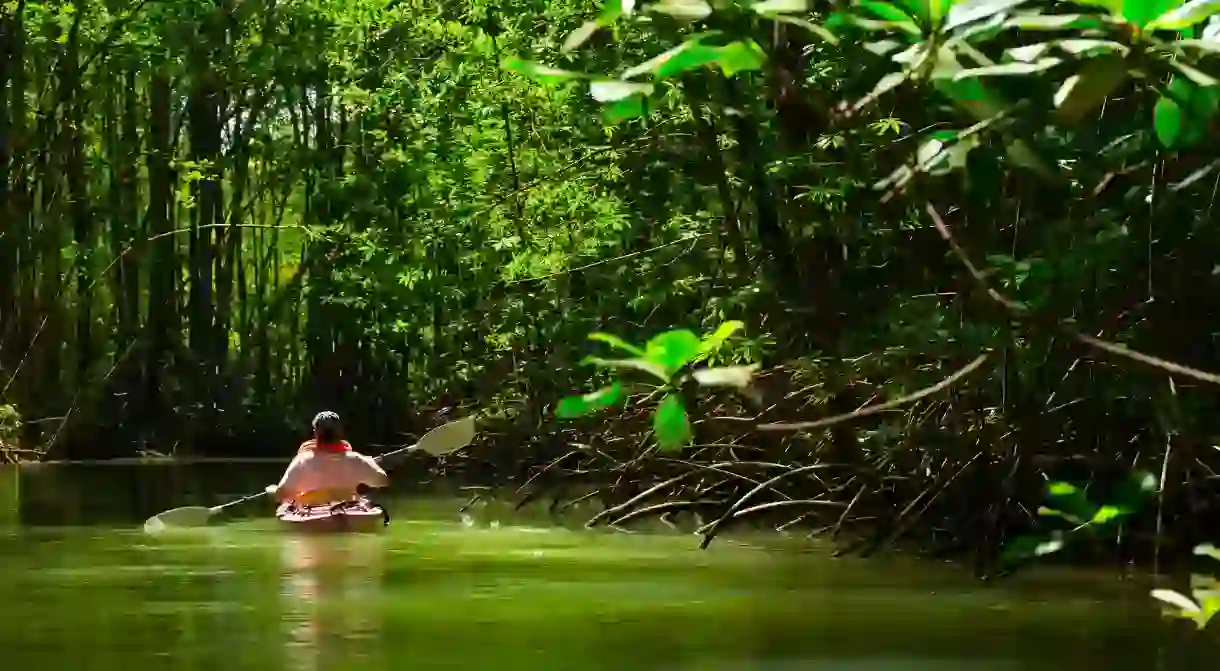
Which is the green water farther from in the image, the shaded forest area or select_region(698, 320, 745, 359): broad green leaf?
select_region(698, 320, 745, 359): broad green leaf

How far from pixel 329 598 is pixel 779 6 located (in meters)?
6.25

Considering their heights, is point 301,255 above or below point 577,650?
above

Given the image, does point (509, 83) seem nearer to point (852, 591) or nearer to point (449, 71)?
point (449, 71)

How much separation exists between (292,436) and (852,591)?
18.8 meters

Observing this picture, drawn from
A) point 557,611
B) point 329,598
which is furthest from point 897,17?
point 329,598

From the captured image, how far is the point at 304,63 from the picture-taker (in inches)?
973

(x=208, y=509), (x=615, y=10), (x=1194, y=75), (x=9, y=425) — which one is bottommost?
(x=208, y=509)

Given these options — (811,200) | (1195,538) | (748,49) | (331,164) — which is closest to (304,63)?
(331,164)

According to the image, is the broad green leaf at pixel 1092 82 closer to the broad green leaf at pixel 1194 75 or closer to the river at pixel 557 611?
the broad green leaf at pixel 1194 75

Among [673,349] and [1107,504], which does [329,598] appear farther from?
[673,349]

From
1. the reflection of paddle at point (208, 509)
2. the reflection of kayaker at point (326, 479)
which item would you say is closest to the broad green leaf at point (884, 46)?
the reflection of paddle at point (208, 509)

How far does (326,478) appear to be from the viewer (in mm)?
12469

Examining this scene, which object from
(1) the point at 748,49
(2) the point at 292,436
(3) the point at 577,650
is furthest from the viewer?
(2) the point at 292,436

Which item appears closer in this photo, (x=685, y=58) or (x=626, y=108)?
(x=685, y=58)
